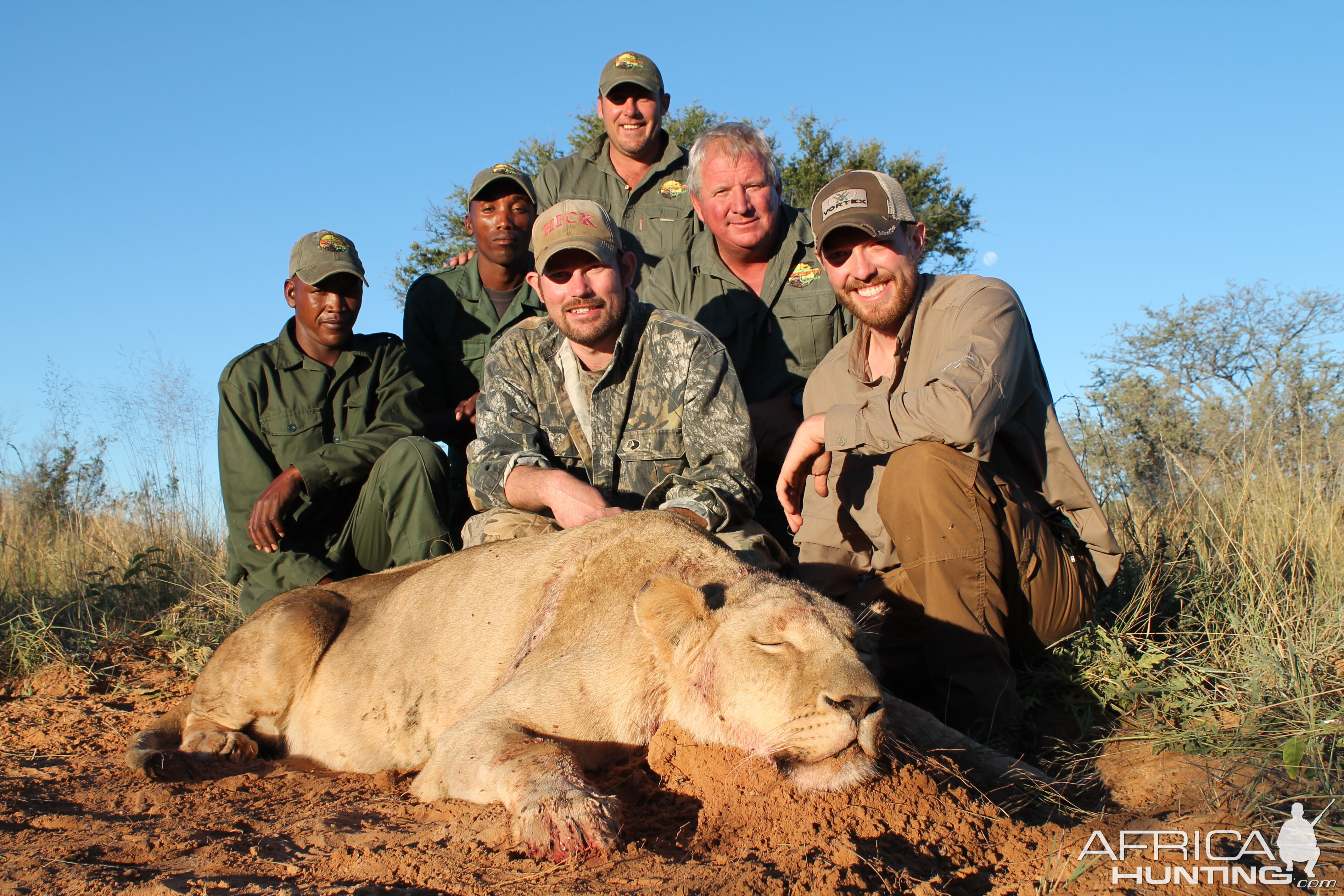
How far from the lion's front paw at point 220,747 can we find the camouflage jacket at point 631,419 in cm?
149

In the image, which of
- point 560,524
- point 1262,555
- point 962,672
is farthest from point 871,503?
point 1262,555

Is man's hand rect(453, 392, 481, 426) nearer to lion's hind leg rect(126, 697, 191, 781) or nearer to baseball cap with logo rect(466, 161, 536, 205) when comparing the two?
baseball cap with logo rect(466, 161, 536, 205)

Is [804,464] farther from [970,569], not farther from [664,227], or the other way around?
[664,227]

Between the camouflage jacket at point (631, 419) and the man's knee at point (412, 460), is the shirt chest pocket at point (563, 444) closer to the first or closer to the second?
the camouflage jacket at point (631, 419)

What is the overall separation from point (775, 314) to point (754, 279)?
1.04 ft

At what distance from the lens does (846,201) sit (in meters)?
4.29

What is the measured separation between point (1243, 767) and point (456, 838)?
2385 mm

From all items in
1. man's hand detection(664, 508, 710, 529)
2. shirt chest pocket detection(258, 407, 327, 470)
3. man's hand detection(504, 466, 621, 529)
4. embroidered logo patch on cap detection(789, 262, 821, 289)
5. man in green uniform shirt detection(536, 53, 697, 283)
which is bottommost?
man's hand detection(664, 508, 710, 529)

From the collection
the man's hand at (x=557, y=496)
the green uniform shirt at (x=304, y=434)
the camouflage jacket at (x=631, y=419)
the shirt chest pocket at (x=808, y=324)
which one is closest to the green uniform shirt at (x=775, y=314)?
the shirt chest pocket at (x=808, y=324)

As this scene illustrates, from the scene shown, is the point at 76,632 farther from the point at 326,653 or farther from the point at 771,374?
the point at 771,374

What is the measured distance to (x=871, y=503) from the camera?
446cm

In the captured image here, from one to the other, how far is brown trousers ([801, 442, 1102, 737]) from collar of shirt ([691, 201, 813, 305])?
2.74 meters

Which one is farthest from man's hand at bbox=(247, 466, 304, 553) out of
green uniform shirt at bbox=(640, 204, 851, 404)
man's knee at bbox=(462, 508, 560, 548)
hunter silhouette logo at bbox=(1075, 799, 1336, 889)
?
hunter silhouette logo at bbox=(1075, 799, 1336, 889)

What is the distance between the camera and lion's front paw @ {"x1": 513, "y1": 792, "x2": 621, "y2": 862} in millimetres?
2453
